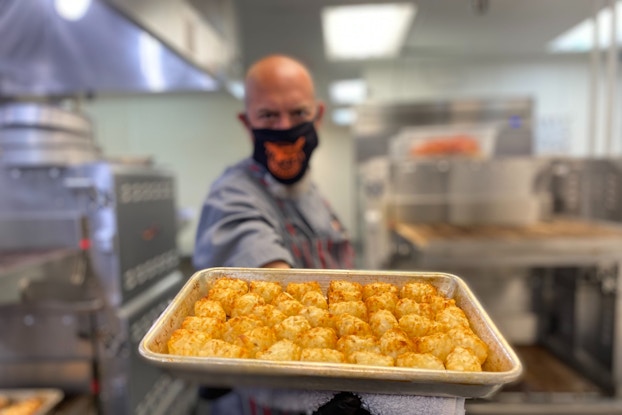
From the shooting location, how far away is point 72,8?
1748 millimetres

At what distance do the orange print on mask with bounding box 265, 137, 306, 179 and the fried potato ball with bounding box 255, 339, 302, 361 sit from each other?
0.40 m

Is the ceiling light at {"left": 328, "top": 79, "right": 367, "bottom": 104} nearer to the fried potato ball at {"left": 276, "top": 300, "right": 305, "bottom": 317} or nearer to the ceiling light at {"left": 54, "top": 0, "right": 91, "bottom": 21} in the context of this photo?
the ceiling light at {"left": 54, "top": 0, "right": 91, "bottom": 21}

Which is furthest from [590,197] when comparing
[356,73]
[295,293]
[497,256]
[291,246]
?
[356,73]

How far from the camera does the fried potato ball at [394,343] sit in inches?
18.8

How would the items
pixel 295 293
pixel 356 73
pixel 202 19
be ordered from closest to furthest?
1. pixel 295 293
2. pixel 202 19
3. pixel 356 73

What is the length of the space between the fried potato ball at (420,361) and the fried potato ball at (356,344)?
0.04 meters

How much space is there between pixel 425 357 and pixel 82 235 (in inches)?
62.4

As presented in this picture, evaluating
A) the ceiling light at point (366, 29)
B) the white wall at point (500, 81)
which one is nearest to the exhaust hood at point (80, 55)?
the ceiling light at point (366, 29)

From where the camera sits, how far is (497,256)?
207cm

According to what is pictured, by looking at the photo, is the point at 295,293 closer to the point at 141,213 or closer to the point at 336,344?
the point at 336,344

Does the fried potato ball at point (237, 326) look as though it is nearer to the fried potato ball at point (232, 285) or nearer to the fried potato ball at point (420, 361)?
the fried potato ball at point (232, 285)

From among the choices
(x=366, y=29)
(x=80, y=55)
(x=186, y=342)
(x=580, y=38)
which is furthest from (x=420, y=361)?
(x=580, y=38)

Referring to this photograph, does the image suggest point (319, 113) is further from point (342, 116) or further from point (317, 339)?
point (342, 116)

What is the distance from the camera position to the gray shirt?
77 centimetres
